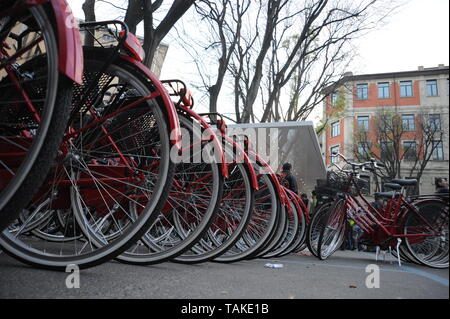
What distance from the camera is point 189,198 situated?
2.73 metres

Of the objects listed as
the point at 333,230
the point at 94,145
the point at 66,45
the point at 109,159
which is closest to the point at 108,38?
the point at 94,145

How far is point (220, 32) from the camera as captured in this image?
877cm

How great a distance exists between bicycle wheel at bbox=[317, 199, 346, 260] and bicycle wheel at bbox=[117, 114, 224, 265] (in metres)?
1.62

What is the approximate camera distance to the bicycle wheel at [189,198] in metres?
2.00

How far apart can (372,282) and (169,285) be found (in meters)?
0.98

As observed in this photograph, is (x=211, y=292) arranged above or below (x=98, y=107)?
below

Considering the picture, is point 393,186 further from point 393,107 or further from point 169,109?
point 169,109

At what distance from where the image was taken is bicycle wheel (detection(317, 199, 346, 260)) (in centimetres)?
365

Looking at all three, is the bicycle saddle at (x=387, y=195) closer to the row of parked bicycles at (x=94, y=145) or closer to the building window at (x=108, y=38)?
the row of parked bicycles at (x=94, y=145)

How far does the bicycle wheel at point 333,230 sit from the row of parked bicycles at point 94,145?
3.21ft

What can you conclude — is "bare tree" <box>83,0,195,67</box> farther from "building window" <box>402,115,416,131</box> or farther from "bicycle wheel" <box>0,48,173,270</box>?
"building window" <box>402,115,416,131</box>
